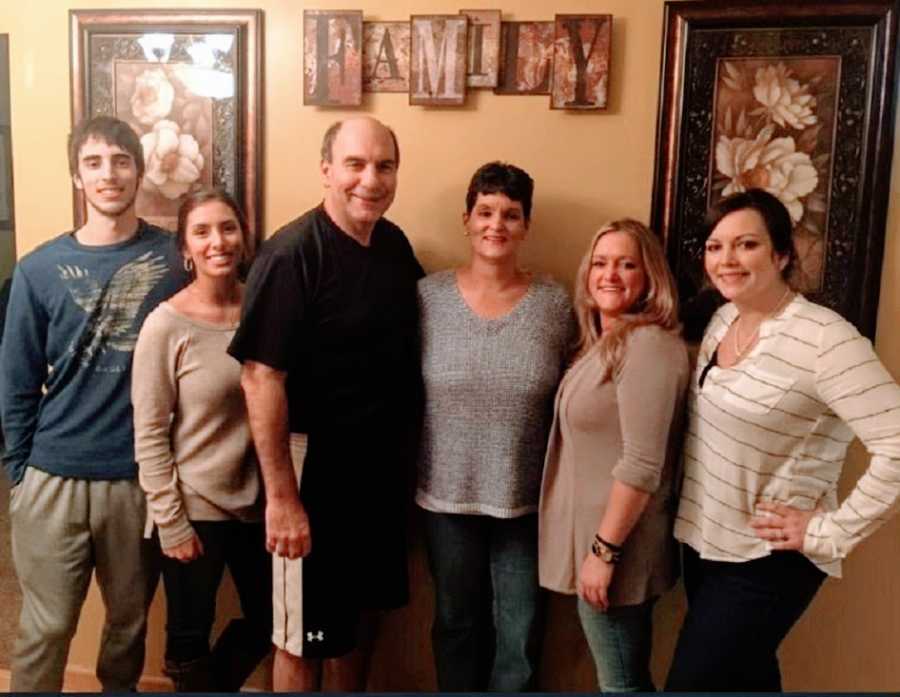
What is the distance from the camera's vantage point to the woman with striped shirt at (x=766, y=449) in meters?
1.15

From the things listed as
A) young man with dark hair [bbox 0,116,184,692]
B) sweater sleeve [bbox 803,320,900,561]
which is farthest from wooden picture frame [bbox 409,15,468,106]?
sweater sleeve [bbox 803,320,900,561]

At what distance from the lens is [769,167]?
57.4 inches

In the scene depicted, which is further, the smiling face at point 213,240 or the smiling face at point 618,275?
the smiling face at point 213,240

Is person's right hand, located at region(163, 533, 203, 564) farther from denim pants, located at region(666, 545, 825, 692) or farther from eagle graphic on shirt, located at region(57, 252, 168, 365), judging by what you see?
denim pants, located at region(666, 545, 825, 692)

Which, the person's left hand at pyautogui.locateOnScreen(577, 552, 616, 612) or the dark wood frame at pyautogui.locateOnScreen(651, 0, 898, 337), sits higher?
the dark wood frame at pyautogui.locateOnScreen(651, 0, 898, 337)

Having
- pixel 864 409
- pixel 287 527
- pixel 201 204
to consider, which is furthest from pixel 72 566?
pixel 864 409

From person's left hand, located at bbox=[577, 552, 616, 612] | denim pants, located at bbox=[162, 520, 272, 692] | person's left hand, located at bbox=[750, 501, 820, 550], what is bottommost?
denim pants, located at bbox=[162, 520, 272, 692]

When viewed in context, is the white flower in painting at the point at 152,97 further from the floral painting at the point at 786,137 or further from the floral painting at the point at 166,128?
the floral painting at the point at 786,137

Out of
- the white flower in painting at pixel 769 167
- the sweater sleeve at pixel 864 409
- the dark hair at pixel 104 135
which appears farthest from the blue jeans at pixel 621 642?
the dark hair at pixel 104 135

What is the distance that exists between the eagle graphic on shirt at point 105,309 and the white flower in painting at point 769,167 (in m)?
1.14

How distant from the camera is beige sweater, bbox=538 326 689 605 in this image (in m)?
1.29

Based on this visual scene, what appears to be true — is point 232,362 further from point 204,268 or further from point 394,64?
point 394,64

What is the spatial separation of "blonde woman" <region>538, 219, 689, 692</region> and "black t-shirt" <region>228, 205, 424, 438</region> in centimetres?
32

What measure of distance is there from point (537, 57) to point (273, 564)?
3.56 feet
